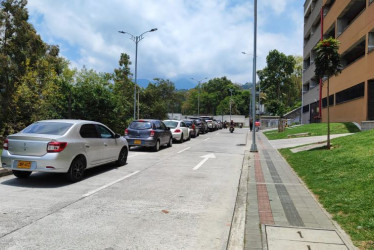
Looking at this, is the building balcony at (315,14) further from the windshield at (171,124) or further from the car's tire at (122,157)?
the car's tire at (122,157)

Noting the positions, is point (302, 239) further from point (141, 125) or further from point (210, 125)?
point (210, 125)

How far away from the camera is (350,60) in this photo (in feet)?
108

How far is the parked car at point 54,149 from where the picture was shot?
7625mm

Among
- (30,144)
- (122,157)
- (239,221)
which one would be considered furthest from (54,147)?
(239,221)

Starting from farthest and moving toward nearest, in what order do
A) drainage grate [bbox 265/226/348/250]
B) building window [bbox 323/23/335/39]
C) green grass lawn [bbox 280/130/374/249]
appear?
building window [bbox 323/23/335/39], green grass lawn [bbox 280/130/374/249], drainage grate [bbox 265/226/348/250]

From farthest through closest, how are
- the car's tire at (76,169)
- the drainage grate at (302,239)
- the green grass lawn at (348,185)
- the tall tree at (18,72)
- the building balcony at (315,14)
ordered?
the building balcony at (315,14) < the tall tree at (18,72) < the car's tire at (76,169) < the green grass lawn at (348,185) < the drainage grate at (302,239)

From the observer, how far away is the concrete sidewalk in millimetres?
4440

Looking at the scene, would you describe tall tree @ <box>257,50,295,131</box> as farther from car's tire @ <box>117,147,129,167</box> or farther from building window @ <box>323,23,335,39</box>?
car's tire @ <box>117,147,129,167</box>

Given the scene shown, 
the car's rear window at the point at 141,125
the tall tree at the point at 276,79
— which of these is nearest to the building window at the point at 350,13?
the car's rear window at the point at 141,125

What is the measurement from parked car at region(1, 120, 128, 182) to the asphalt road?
1.44 ft

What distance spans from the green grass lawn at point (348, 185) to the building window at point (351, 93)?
15.8 metres

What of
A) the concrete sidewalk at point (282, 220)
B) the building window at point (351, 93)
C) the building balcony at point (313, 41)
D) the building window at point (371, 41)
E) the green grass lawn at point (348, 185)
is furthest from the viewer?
the building balcony at point (313, 41)

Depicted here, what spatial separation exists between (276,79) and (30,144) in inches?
2848

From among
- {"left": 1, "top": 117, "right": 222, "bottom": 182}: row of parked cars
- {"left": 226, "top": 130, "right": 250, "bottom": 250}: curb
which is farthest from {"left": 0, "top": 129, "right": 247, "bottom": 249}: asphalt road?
{"left": 1, "top": 117, "right": 222, "bottom": 182}: row of parked cars
